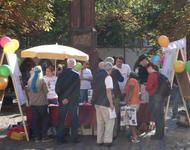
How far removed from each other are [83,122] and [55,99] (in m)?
1.15

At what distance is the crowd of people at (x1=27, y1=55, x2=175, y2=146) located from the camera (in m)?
11.1

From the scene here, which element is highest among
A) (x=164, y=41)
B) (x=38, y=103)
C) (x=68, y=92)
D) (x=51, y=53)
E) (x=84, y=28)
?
(x=84, y=28)

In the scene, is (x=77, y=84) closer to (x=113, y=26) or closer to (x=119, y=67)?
(x=119, y=67)

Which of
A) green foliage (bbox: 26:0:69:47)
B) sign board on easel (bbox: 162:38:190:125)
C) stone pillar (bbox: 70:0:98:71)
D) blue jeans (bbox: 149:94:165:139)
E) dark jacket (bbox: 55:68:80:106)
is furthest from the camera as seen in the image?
green foliage (bbox: 26:0:69:47)

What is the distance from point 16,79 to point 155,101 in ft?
11.1

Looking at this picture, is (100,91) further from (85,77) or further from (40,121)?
(85,77)

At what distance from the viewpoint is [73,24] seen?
49.6 ft

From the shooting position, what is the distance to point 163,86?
1174cm

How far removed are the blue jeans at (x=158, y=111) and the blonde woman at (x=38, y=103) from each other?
2538 millimetres


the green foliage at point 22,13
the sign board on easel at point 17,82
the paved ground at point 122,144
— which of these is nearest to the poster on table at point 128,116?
the paved ground at point 122,144

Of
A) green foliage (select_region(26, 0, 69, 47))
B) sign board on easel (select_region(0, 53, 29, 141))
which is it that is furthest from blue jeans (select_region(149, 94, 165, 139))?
green foliage (select_region(26, 0, 69, 47))

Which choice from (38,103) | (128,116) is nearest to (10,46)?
(38,103)

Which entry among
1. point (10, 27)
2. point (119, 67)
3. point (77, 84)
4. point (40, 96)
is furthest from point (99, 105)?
point (10, 27)

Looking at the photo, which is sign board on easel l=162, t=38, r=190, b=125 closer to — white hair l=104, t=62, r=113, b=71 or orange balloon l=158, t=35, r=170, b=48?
orange balloon l=158, t=35, r=170, b=48
